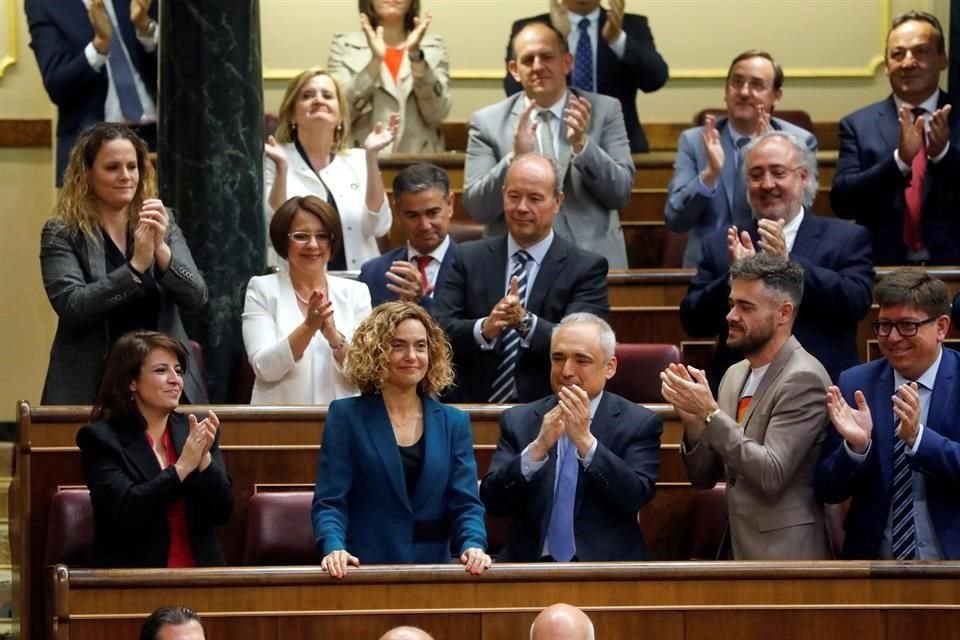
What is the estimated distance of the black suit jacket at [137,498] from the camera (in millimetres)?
4117

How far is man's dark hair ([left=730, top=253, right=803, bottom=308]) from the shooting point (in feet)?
14.4

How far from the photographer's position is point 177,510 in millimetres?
4230

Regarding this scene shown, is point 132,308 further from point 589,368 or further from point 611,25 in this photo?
point 611,25

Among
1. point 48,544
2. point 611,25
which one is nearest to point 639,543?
point 48,544

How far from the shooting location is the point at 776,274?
4.41 metres

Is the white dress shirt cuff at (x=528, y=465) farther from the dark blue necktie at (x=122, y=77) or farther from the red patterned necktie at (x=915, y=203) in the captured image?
the dark blue necktie at (x=122, y=77)

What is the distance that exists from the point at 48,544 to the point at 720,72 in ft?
14.4

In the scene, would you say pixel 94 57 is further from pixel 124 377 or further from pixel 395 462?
pixel 395 462

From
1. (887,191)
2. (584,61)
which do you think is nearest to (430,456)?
(887,191)

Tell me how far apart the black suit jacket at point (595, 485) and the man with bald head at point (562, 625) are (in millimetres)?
640

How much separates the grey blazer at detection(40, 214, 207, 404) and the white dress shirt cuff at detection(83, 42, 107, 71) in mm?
1886

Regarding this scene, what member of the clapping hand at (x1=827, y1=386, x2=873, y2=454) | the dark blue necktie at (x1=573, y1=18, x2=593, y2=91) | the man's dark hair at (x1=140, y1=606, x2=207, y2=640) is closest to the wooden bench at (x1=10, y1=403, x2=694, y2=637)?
the clapping hand at (x1=827, y1=386, x2=873, y2=454)

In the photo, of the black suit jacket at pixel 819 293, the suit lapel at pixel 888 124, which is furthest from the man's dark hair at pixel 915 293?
the suit lapel at pixel 888 124

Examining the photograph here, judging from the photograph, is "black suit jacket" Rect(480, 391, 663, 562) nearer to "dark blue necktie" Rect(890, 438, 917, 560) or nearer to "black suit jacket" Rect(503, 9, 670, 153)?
"dark blue necktie" Rect(890, 438, 917, 560)
